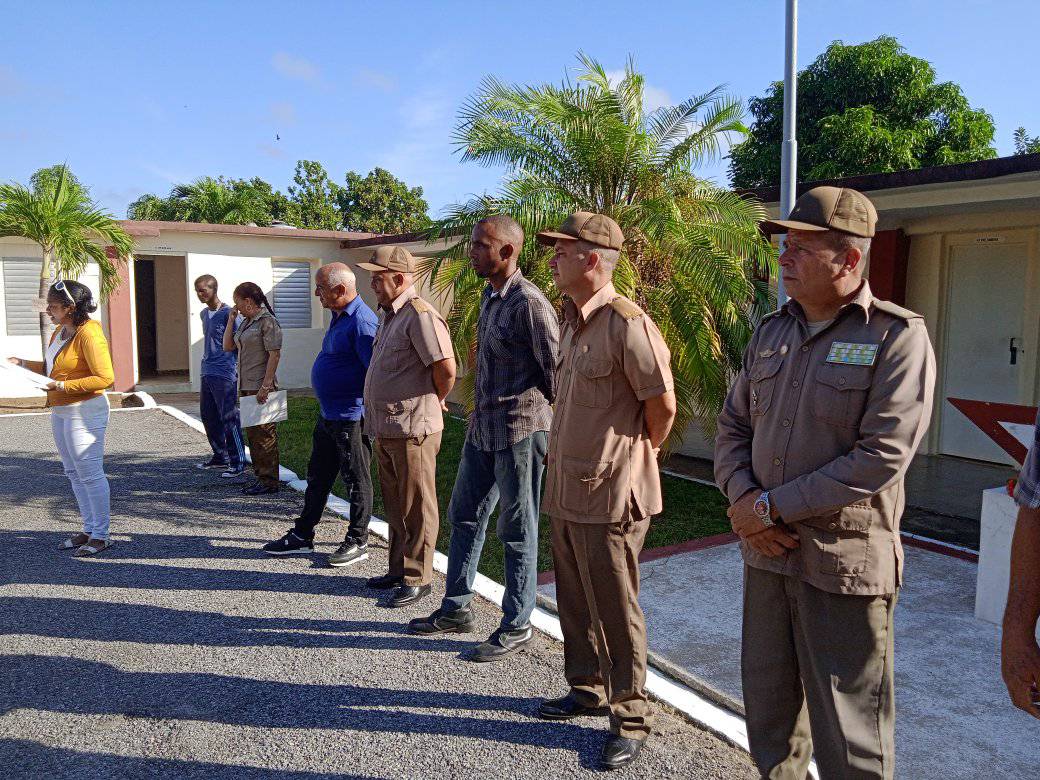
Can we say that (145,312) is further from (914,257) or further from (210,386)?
(914,257)

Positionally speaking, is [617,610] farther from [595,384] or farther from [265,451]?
[265,451]

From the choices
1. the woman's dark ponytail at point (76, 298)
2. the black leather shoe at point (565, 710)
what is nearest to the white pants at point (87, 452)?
the woman's dark ponytail at point (76, 298)

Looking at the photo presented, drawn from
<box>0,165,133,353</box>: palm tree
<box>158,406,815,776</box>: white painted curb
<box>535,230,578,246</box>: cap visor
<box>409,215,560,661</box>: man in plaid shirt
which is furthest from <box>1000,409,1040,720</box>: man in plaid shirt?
<box>0,165,133,353</box>: palm tree

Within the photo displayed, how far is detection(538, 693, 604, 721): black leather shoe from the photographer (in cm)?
343

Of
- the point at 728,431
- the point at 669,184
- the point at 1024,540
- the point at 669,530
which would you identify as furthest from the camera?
the point at 669,184

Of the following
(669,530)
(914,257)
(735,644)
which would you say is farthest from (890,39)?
(735,644)

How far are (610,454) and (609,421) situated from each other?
0.12 metres

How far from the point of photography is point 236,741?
332 centimetres

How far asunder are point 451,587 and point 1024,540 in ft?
9.64

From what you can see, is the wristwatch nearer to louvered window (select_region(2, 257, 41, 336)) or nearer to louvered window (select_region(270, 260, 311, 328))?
louvered window (select_region(2, 257, 41, 336))

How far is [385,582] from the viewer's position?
5.03 meters

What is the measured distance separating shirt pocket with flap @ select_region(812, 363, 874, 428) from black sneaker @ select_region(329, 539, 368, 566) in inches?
152

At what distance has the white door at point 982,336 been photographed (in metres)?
8.61

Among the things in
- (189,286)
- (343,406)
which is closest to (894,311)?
(343,406)
